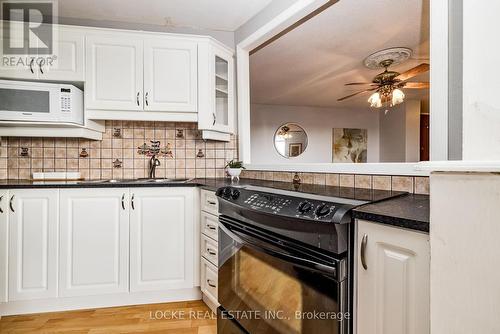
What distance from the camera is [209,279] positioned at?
206cm

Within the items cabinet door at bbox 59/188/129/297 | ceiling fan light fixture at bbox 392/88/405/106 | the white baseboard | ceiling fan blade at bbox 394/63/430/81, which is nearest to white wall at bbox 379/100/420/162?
ceiling fan light fixture at bbox 392/88/405/106

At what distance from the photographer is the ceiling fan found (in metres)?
1.74

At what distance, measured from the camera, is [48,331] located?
185 cm

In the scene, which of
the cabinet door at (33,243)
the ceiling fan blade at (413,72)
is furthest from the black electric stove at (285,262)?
the cabinet door at (33,243)

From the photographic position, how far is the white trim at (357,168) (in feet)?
4.48

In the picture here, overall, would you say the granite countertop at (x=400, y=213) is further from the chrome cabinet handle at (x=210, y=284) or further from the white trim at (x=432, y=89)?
the chrome cabinet handle at (x=210, y=284)

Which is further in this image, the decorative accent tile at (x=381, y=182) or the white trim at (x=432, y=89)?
the decorative accent tile at (x=381, y=182)

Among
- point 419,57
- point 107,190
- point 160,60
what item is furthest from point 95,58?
point 419,57

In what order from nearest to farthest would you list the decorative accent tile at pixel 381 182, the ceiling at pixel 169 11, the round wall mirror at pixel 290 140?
the decorative accent tile at pixel 381 182 < the ceiling at pixel 169 11 < the round wall mirror at pixel 290 140

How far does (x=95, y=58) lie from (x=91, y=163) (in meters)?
0.91

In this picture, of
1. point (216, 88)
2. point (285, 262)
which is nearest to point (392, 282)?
point (285, 262)

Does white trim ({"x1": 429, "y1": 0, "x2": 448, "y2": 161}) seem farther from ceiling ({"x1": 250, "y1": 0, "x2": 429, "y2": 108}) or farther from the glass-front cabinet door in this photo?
the glass-front cabinet door

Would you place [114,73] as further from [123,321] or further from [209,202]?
[123,321]

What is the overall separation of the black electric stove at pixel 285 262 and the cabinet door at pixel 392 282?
0.06m
